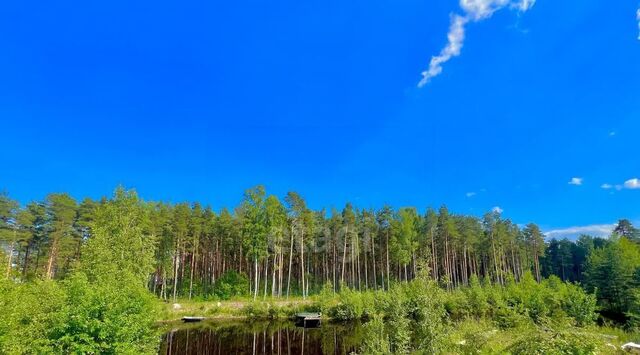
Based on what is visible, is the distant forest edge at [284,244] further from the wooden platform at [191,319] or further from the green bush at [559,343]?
the green bush at [559,343]

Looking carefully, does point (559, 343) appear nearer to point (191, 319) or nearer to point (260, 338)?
point (260, 338)

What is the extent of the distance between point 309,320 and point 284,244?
19552 mm

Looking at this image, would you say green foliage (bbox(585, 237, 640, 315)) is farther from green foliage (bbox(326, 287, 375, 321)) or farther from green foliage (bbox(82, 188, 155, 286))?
green foliage (bbox(82, 188, 155, 286))

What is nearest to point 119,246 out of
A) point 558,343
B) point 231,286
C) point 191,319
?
point 191,319

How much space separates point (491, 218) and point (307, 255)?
32.5 meters

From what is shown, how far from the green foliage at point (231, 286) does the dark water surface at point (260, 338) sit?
43.6ft

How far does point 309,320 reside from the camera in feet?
109

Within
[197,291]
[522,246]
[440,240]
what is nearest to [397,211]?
[440,240]

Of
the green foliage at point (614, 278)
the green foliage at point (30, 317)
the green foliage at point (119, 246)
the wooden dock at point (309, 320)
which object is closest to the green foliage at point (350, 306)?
the wooden dock at point (309, 320)

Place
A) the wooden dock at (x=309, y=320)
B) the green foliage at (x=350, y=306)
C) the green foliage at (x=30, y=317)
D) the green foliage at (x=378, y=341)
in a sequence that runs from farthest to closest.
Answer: the green foliage at (x=350, y=306) → the wooden dock at (x=309, y=320) → the green foliage at (x=30, y=317) → the green foliage at (x=378, y=341)

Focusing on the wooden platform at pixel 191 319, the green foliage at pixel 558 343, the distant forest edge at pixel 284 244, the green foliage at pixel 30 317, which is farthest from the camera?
the distant forest edge at pixel 284 244

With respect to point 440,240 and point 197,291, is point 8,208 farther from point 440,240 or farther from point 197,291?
point 440,240

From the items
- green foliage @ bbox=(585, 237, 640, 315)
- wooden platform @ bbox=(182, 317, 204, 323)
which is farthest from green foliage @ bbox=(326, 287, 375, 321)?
green foliage @ bbox=(585, 237, 640, 315)

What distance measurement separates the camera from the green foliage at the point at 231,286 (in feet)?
153
